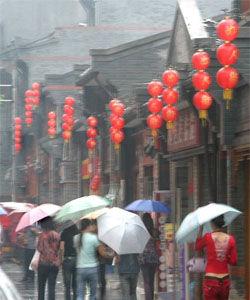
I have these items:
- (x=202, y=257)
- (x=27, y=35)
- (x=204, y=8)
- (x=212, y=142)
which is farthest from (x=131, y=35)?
(x=202, y=257)

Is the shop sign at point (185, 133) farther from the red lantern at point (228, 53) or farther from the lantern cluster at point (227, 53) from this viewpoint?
the red lantern at point (228, 53)

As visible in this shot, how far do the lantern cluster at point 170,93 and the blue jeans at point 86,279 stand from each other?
3.34 m

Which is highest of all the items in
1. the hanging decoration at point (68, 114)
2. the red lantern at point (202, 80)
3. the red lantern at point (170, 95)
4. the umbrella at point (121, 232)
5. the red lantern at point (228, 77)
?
the hanging decoration at point (68, 114)

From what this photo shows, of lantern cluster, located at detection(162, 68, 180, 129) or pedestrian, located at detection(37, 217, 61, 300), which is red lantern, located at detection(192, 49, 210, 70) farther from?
pedestrian, located at detection(37, 217, 61, 300)

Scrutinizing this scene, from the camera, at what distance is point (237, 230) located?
56.6 ft

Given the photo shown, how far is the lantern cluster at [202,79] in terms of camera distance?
49.3ft

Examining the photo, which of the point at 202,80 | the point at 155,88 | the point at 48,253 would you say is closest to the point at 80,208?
the point at 48,253

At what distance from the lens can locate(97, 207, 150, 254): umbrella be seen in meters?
16.1

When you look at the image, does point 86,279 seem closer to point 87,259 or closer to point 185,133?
point 87,259

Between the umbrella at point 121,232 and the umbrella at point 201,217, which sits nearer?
the umbrella at point 201,217

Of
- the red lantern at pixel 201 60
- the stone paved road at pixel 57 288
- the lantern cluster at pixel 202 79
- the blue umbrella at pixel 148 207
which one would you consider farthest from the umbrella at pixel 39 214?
the red lantern at pixel 201 60

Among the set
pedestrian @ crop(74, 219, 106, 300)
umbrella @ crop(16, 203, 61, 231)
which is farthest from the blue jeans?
umbrella @ crop(16, 203, 61, 231)

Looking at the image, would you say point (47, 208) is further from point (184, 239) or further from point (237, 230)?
point (184, 239)

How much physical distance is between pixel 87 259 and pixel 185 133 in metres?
4.99
